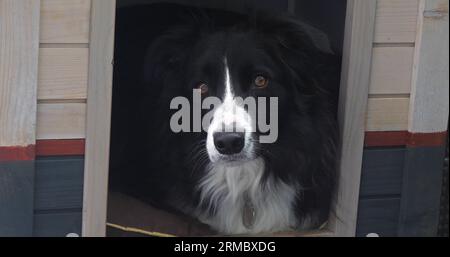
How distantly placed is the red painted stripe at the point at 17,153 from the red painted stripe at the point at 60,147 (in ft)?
0.08

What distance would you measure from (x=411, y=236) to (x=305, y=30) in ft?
2.21

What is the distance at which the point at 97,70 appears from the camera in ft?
7.29

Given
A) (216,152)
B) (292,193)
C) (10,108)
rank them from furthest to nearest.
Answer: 1. (292,193)
2. (216,152)
3. (10,108)

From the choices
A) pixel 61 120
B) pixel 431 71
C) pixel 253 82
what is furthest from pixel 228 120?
pixel 431 71

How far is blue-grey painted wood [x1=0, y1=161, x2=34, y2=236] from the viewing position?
2215mm

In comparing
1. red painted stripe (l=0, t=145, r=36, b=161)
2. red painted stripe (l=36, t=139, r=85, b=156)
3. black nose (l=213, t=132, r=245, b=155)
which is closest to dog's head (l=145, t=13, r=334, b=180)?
black nose (l=213, t=132, r=245, b=155)

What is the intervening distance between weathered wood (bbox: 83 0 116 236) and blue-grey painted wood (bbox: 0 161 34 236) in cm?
14

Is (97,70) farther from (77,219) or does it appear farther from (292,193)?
(292,193)

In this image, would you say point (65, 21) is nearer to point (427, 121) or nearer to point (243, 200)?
point (243, 200)

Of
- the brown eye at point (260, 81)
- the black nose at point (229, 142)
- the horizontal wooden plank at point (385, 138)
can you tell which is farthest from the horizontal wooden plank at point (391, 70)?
the black nose at point (229, 142)

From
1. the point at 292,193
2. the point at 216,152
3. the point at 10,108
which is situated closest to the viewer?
the point at 10,108

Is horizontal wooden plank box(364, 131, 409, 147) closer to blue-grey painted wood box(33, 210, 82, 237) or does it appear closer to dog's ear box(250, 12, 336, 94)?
dog's ear box(250, 12, 336, 94)

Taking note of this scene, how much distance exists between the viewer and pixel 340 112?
8.29 feet
